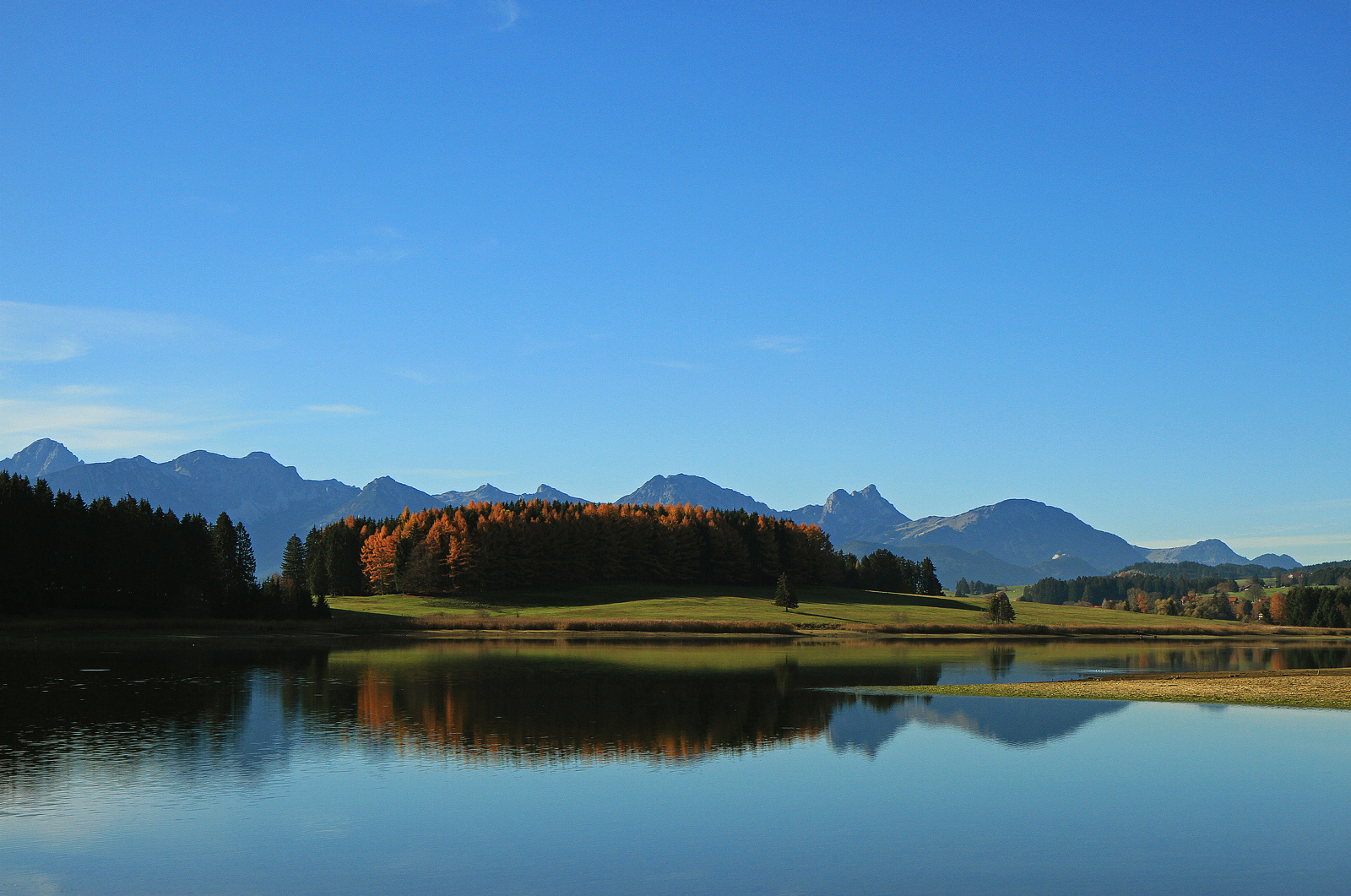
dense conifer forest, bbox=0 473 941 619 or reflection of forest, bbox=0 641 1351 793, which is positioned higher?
dense conifer forest, bbox=0 473 941 619

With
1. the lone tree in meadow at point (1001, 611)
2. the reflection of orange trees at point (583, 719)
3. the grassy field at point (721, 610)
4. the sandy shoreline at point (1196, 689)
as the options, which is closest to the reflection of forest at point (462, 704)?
the reflection of orange trees at point (583, 719)

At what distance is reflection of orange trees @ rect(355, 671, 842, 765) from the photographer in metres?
34.8

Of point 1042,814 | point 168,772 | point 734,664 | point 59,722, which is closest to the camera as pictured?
point 1042,814

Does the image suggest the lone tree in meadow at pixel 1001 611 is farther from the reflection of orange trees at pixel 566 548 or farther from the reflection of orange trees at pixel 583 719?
the reflection of orange trees at pixel 583 719

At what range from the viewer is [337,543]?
18025cm

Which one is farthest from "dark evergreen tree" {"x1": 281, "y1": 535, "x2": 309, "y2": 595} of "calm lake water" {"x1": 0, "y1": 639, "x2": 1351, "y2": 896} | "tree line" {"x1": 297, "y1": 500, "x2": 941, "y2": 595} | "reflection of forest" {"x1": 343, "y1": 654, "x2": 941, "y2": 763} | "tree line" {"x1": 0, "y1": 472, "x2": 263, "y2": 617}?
"calm lake water" {"x1": 0, "y1": 639, "x2": 1351, "y2": 896}

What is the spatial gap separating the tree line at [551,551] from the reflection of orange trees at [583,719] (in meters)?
106

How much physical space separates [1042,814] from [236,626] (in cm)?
9903

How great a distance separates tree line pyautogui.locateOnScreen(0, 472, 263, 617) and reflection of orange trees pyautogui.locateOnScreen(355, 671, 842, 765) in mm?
67559

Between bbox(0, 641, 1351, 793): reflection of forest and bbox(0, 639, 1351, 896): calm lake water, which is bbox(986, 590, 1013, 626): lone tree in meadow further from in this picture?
bbox(0, 639, 1351, 896): calm lake water

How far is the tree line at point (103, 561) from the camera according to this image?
105m

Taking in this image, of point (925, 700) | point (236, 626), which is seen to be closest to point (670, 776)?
point (925, 700)

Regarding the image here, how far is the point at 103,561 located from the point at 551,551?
236ft

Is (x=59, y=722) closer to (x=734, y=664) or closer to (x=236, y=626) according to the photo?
(x=734, y=664)
